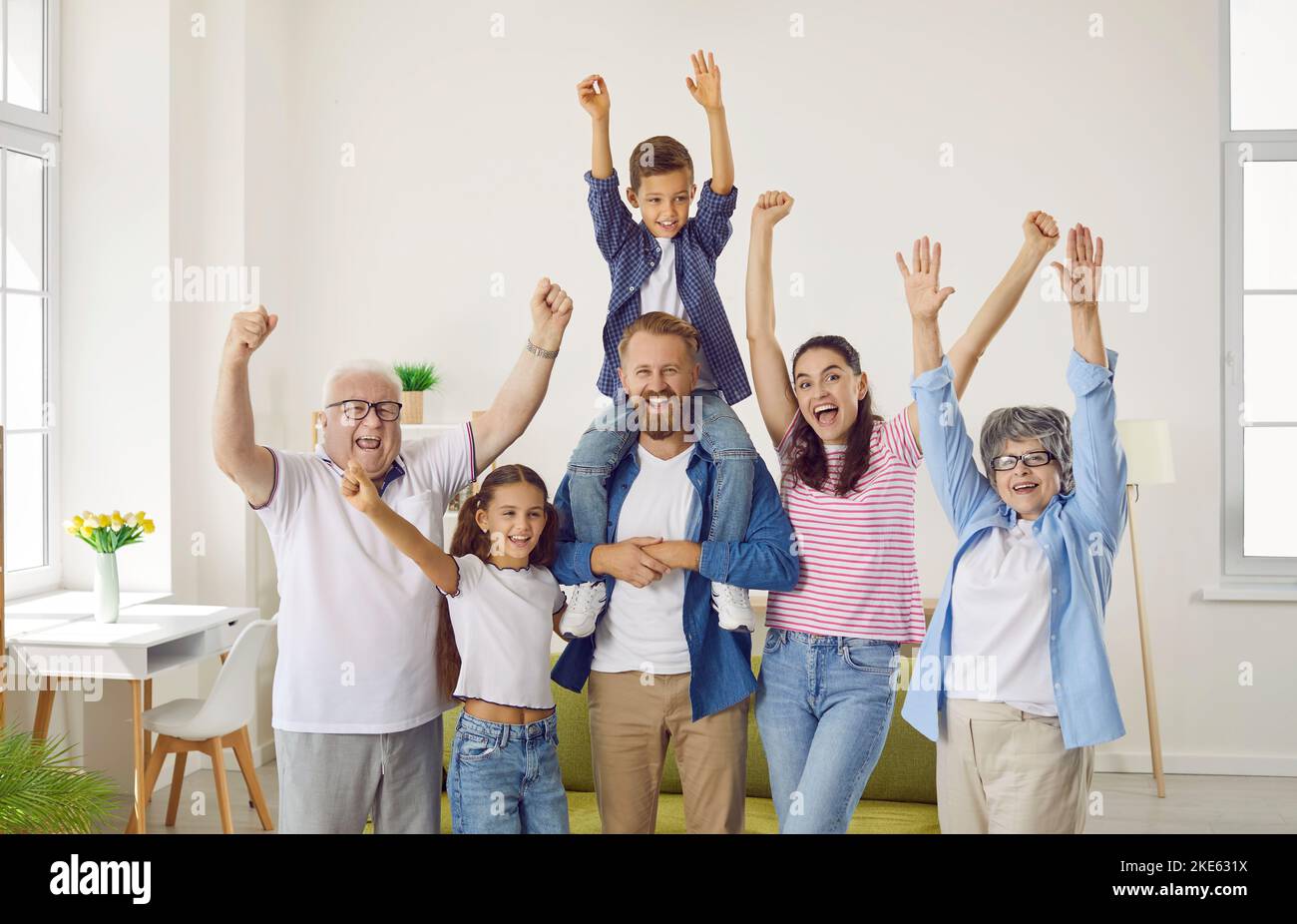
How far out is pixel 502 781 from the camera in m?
1.96

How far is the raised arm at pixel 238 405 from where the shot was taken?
1.92 metres

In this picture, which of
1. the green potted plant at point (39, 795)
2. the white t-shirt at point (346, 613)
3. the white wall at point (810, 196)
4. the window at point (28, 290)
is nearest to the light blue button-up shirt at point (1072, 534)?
the white t-shirt at point (346, 613)

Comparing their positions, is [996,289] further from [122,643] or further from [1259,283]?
[1259,283]

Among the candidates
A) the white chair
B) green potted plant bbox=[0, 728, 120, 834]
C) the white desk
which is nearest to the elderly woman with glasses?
green potted plant bbox=[0, 728, 120, 834]

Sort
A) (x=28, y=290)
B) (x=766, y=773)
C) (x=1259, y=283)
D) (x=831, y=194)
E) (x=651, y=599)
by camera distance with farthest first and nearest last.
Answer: (x=831, y=194)
(x=1259, y=283)
(x=28, y=290)
(x=766, y=773)
(x=651, y=599)

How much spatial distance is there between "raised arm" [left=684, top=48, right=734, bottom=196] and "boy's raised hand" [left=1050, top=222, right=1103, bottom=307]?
70 cm

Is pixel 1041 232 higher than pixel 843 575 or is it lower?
higher

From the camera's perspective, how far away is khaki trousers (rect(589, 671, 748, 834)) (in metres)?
2.07

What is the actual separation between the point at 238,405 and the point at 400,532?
1.24 feet

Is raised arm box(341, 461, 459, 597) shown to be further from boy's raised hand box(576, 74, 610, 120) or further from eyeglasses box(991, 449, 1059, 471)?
eyeglasses box(991, 449, 1059, 471)

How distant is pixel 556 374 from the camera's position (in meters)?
4.96

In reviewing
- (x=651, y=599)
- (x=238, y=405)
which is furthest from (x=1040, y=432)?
(x=238, y=405)

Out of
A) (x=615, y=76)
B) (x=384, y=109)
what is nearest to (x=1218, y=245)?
(x=615, y=76)

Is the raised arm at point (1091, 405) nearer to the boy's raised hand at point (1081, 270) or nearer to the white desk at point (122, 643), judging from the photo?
the boy's raised hand at point (1081, 270)
